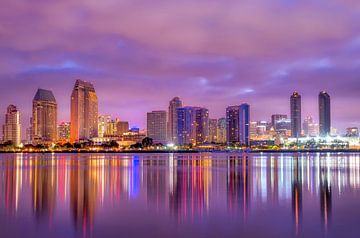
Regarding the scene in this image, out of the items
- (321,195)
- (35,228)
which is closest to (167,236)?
(35,228)

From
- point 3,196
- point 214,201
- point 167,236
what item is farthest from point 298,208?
point 3,196

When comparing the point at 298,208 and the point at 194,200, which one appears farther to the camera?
the point at 194,200

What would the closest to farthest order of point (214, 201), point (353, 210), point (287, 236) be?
point (287, 236) → point (353, 210) → point (214, 201)

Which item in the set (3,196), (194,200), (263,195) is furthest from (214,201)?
(3,196)

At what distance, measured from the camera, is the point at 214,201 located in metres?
25.7

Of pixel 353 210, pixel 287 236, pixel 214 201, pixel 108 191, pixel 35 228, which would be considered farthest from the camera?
pixel 108 191

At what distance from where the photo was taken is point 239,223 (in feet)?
62.3

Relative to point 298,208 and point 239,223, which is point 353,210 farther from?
point 239,223

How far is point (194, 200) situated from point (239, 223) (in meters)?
7.26

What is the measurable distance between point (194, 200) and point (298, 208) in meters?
5.99

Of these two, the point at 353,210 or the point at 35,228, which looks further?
the point at 353,210

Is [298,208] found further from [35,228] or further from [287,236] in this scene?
[35,228]

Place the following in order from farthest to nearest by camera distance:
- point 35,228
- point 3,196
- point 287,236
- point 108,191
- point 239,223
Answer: point 108,191 → point 3,196 → point 239,223 → point 35,228 → point 287,236

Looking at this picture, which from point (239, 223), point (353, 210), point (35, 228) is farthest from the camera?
point (353, 210)
